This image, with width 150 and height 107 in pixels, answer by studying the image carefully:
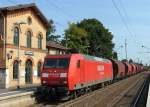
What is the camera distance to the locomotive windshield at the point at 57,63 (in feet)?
80.5

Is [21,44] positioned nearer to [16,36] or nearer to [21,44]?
[21,44]

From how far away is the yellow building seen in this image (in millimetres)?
40844

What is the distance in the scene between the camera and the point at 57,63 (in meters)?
24.9

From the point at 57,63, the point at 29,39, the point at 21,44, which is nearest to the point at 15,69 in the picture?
the point at 21,44

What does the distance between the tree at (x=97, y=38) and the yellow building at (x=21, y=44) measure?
4384 centimetres

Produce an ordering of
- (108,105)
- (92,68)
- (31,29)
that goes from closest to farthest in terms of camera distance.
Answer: (108,105) < (92,68) < (31,29)

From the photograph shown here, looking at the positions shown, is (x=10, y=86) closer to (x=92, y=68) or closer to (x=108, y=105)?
(x=92, y=68)

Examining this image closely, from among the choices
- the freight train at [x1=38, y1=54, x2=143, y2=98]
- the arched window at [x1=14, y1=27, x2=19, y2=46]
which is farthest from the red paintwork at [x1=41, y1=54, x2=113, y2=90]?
the arched window at [x1=14, y1=27, x2=19, y2=46]

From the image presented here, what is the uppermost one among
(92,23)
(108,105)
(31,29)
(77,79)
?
(92,23)

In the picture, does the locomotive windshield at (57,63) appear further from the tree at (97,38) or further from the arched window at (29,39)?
the tree at (97,38)

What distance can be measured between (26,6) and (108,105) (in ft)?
79.3

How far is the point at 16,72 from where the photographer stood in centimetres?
4294

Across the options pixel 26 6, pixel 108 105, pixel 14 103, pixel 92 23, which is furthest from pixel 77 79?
pixel 92 23

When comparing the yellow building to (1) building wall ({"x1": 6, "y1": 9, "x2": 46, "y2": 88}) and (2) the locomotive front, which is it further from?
(2) the locomotive front
